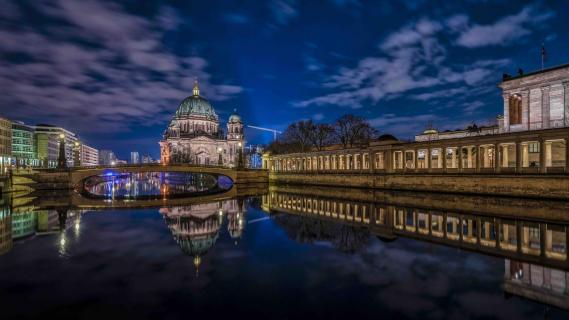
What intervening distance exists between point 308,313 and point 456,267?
21.0 ft

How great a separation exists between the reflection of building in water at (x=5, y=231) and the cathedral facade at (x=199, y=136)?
101 meters

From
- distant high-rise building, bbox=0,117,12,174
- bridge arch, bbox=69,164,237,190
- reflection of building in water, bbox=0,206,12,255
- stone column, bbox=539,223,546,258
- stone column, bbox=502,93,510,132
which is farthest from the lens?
distant high-rise building, bbox=0,117,12,174

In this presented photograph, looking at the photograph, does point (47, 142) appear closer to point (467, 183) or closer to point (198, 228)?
point (198, 228)

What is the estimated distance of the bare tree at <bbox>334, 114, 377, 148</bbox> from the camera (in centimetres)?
7330

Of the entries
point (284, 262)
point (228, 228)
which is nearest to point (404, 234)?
point (284, 262)

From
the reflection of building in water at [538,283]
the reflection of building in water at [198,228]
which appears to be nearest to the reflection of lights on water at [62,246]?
the reflection of building in water at [198,228]

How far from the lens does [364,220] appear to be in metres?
20.8

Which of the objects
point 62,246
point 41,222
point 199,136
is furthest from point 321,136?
point 199,136

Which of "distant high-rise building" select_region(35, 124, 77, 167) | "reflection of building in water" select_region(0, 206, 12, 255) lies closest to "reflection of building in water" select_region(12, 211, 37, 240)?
"reflection of building in water" select_region(0, 206, 12, 255)

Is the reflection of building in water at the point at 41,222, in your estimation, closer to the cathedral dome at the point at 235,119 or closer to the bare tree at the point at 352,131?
the bare tree at the point at 352,131

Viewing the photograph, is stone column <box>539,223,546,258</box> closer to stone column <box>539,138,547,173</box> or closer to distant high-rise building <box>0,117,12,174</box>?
stone column <box>539,138,547,173</box>

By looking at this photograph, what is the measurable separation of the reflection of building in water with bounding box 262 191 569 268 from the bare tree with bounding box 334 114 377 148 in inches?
1942

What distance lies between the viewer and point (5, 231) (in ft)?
64.2

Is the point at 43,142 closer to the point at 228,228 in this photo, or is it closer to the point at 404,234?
the point at 228,228
